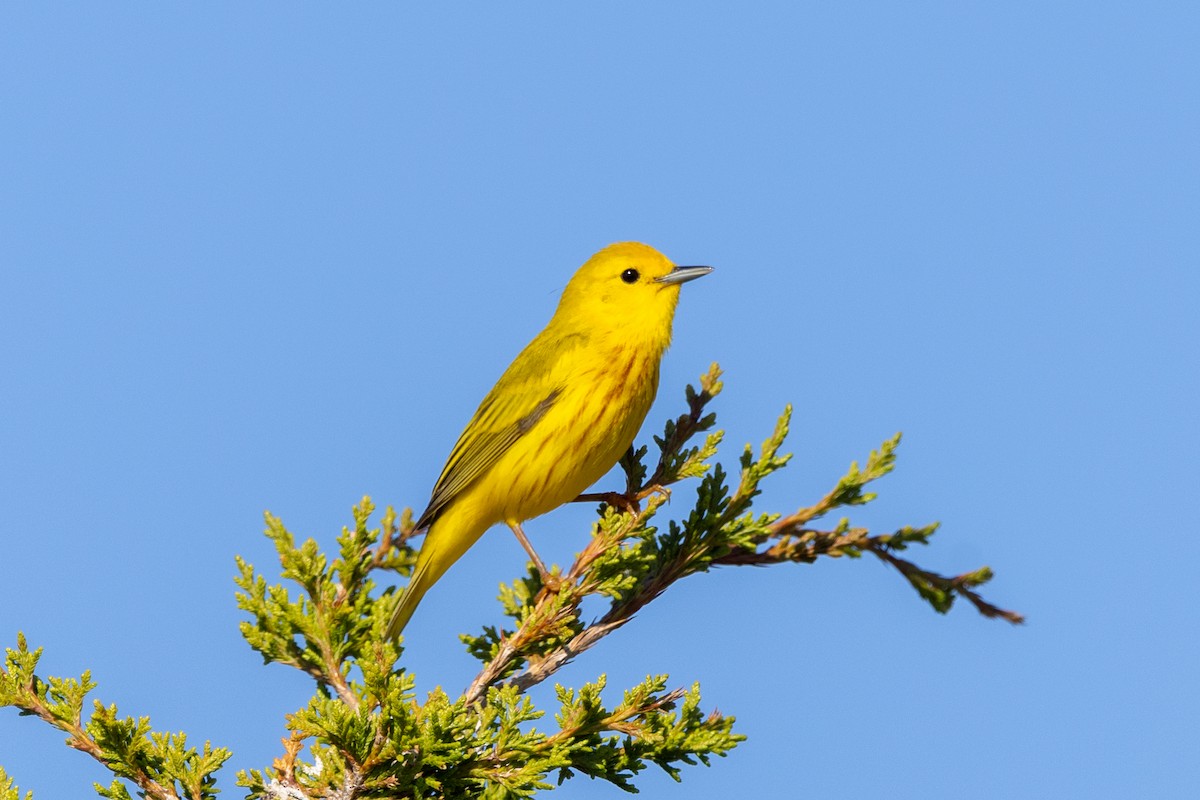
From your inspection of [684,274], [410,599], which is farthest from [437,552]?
[684,274]

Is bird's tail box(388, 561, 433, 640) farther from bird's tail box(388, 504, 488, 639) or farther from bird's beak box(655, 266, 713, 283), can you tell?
bird's beak box(655, 266, 713, 283)

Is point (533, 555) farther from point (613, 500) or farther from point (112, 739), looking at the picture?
point (112, 739)

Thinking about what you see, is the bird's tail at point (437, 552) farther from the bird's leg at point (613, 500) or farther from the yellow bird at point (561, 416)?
the bird's leg at point (613, 500)

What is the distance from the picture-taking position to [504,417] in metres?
6.41

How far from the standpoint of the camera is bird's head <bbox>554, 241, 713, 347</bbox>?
21.3 ft

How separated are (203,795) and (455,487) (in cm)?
244

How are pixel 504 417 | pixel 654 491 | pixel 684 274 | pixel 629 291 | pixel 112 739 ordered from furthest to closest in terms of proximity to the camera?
pixel 629 291
pixel 684 274
pixel 504 417
pixel 654 491
pixel 112 739

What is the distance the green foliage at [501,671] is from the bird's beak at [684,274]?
1.25 m

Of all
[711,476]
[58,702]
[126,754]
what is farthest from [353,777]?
[711,476]

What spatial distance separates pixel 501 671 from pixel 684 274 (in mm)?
2755

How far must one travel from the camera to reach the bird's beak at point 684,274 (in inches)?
255

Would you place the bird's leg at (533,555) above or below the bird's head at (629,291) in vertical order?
below

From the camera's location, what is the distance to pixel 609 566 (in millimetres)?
A: 4469

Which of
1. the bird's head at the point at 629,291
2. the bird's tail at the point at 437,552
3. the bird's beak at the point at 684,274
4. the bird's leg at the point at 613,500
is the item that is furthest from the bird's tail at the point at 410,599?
the bird's beak at the point at 684,274
